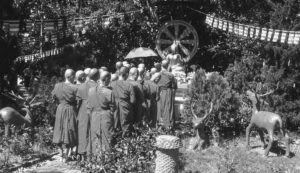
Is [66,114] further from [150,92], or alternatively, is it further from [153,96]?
[153,96]

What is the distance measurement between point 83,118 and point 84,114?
9 centimetres

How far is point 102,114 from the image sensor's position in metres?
8.27

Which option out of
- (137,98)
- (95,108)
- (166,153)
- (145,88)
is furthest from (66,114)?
(166,153)

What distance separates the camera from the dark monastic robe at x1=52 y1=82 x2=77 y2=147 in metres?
8.98

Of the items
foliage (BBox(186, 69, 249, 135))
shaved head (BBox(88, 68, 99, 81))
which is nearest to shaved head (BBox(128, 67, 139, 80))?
shaved head (BBox(88, 68, 99, 81))

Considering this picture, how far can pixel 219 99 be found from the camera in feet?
36.5

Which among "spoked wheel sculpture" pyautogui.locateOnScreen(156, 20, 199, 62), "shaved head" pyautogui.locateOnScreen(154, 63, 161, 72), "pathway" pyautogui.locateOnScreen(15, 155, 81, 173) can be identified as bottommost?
"pathway" pyautogui.locateOnScreen(15, 155, 81, 173)

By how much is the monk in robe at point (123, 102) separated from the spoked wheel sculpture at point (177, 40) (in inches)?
Result: 277

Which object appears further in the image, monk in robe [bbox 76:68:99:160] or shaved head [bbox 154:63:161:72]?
shaved head [bbox 154:63:161:72]

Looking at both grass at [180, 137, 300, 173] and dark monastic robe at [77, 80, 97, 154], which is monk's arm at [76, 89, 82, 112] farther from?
grass at [180, 137, 300, 173]

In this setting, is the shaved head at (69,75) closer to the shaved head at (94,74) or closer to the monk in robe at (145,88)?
the shaved head at (94,74)

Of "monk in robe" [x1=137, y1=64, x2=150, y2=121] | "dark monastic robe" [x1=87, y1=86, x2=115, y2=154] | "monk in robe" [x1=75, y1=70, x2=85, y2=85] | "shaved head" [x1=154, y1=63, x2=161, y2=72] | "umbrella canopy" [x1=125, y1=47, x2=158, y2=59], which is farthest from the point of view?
"umbrella canopy" [x1=125, y1=47, x2=158, y2=59]

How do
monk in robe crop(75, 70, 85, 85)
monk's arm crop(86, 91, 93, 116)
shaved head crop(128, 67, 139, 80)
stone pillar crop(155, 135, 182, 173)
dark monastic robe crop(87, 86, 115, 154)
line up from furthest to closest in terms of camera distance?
shaved head crop(128, 67, 139, 80) < monk in robe crop(75, 70, 85, 85) < monk's arm crop(86, 91, 93, 116) < dark monastic robe crop(87, 86, 115, 154) < stone pillar crop(155, 135, 182, 173)

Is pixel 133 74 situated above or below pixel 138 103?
above
